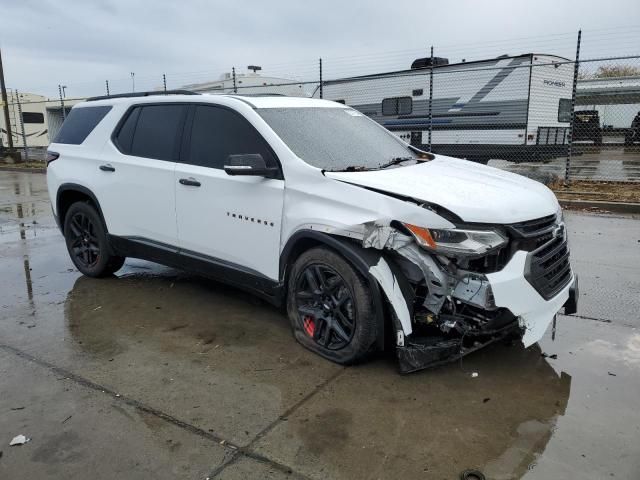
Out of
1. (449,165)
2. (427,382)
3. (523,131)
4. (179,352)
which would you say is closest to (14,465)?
(179,352)

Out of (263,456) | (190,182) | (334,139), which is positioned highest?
(334,139)

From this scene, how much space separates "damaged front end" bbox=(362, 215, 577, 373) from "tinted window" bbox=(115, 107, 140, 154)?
292 cm

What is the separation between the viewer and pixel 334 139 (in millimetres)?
4258

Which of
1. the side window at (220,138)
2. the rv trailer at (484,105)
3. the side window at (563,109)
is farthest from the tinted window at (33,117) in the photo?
the side window at (220,138)

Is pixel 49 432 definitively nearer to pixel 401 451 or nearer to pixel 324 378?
pixel 324 378

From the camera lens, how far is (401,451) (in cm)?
275

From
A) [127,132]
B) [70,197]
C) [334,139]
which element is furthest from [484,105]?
[70,197]

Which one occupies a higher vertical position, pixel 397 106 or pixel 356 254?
pixel 397 106

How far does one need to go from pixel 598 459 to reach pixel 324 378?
1.62 m

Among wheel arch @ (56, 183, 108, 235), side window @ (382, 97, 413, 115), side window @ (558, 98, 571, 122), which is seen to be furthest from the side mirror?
side window @ (558, 98, 571, 122)

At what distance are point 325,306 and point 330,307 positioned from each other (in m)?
0.05

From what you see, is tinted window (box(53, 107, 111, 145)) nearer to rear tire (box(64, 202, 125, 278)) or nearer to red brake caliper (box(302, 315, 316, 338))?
rear tire (box(64, 202, 125, 278))

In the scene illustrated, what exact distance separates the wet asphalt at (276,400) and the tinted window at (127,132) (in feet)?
4.88

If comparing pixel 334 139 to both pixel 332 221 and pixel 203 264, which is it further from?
pixel 203 264
